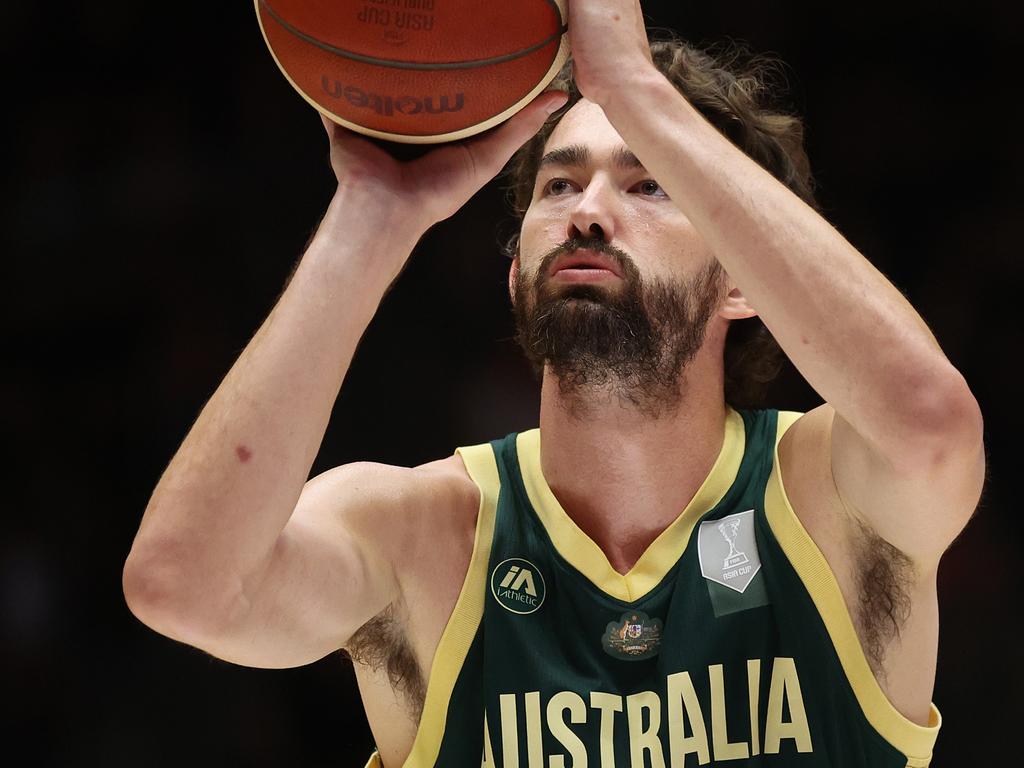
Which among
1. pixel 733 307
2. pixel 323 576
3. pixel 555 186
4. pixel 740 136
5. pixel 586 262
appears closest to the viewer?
pixel 323 576

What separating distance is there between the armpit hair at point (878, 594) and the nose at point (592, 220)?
0.86 metres

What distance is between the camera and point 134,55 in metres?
5.42

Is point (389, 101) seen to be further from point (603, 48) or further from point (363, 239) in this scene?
point (603, 48)

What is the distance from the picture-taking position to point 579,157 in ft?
10.5

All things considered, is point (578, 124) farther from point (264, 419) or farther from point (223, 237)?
point (223, 237)

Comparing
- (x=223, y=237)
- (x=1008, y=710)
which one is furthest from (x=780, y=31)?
(x=1008, y=710)

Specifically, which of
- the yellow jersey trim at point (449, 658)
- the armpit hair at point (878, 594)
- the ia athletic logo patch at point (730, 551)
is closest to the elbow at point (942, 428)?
the armpit hair at point (878, 594)

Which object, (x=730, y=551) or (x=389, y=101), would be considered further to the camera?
→ (x=730, y=551)

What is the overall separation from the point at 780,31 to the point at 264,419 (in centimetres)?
403

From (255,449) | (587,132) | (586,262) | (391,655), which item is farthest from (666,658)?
(587,132)

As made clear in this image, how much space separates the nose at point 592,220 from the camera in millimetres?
3002

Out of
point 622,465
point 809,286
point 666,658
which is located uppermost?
point 809,286

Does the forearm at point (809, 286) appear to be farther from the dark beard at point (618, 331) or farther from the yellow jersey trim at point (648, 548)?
the yellow jersey trim at point (648, 548)

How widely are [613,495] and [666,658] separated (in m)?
0.43
